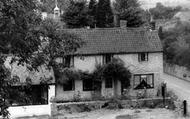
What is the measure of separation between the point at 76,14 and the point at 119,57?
45.7 feet

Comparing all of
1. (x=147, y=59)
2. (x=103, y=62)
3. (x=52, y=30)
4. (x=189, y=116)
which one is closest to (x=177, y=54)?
(x=147, y=59)

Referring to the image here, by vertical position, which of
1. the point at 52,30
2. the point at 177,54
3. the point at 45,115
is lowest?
the point at 45,115

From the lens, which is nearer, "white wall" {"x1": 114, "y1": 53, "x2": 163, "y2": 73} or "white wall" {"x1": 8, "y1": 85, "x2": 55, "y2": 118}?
"white wall" {"x1": 8, "y1": 85, "x2": 55, "y2": 118}

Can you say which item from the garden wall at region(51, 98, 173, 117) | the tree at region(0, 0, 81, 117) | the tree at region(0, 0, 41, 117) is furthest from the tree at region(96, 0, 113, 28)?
the tree at region(0, 0, 41, 117)

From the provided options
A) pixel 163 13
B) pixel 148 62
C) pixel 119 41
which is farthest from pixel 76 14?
pixel 163 13

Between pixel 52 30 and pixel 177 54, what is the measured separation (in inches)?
1595

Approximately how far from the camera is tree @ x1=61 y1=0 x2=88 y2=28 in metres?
50.3

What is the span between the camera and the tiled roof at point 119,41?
3891 centimetres

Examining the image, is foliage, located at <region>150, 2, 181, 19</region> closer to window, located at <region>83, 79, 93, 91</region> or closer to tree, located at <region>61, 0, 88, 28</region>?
tree, located at <region>61, 0, 88, 28</region>

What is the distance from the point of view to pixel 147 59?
131 ft

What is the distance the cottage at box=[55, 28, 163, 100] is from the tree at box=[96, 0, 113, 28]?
1226 cm

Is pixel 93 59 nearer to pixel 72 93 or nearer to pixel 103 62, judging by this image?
pixel 103 62

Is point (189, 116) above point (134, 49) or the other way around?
the other way around

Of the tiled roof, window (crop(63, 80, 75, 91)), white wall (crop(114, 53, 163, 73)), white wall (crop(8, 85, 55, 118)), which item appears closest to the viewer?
white wall (crop(8, 85, 55, 118))
